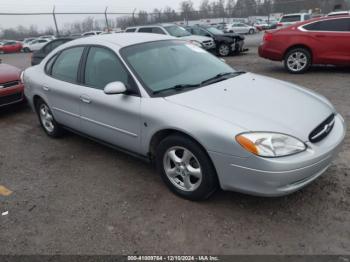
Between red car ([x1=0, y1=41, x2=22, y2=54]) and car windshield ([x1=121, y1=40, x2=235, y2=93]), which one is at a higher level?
car windshield ([x1=121, y1=40, x2=235, y2=93])

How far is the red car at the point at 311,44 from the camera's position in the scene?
26.1 feet

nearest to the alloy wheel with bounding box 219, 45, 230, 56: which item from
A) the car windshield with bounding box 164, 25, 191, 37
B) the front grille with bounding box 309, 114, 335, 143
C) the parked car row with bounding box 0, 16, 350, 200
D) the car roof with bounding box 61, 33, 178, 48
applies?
the car windshield with bounding box 164, 25, 191, 37

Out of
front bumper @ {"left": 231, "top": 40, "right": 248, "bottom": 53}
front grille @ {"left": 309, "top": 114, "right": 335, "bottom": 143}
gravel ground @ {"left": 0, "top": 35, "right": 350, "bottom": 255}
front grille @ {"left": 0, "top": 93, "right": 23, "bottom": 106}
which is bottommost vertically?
gravel ground @ {"left": 0, "top": 35, "right": 350, "bottom": 255}

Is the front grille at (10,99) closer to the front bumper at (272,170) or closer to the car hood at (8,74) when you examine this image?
the car hood at (8,74)

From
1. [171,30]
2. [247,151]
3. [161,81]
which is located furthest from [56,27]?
[247,151]

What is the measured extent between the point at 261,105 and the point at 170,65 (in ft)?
4.08

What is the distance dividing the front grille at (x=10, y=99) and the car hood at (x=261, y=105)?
183 inches

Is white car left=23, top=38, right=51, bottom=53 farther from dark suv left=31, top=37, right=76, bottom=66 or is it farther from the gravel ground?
the gravel ground

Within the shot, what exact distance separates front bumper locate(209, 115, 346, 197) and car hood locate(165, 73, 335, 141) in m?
0.21

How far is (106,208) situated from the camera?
3.10 metres

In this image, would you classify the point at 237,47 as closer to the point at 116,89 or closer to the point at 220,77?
the point at 220,77

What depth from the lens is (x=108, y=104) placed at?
3.51 m

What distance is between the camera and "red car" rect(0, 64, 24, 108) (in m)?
6.19

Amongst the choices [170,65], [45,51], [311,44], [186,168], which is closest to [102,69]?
[170,65]
